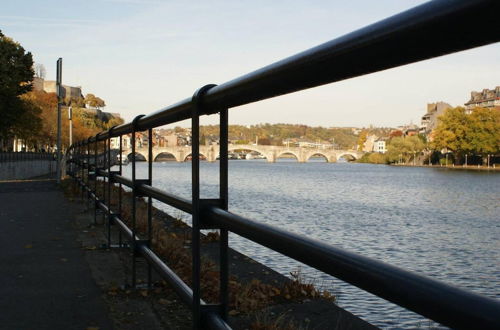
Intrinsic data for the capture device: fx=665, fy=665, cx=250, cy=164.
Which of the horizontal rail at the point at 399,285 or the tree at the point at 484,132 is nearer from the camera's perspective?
the horizontal rail at the point at 399,285

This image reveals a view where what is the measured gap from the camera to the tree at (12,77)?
36781mm

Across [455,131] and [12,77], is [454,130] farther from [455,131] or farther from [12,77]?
[12,77]

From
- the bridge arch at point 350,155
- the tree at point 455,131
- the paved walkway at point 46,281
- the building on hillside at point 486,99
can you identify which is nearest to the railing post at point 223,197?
the paved walkway at point 46,281

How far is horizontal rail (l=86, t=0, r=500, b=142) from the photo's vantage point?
0.89 m

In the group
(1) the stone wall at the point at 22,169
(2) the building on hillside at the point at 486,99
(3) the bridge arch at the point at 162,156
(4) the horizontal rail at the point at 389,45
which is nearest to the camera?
(4) the horizontal rail at the point at 389,45

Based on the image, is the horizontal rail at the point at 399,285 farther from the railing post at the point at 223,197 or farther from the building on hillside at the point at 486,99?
the building on hillside at the point at 486,99

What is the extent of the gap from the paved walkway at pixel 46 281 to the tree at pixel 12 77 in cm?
2817

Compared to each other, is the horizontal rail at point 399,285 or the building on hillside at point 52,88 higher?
the building on hillside at point 52,88

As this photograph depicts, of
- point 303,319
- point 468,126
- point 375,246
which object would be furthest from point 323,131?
point 303,319

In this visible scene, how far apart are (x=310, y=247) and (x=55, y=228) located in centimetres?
900

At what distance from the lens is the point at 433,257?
17.3 m

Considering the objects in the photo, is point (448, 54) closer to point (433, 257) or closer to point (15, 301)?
point (15, 301)

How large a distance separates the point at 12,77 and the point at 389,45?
Answer: 39.2 m

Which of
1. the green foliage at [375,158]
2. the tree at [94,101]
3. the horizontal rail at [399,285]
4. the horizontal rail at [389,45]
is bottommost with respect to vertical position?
the green foliage at [375,158]
